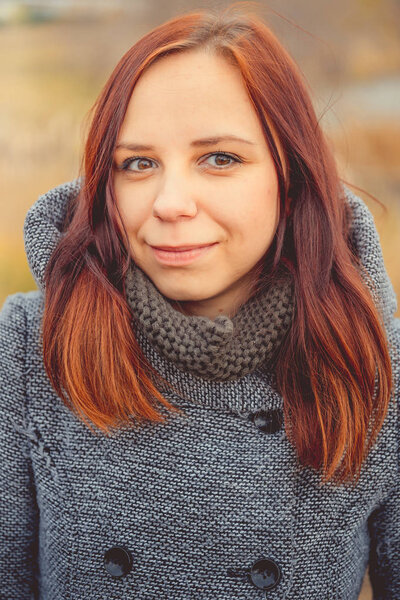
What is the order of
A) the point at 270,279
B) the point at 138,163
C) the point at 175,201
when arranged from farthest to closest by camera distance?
the point at 270,279
the point at 138,163
the point at 175,201

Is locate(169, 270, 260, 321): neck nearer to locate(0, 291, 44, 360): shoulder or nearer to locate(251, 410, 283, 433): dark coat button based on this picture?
locate(251, 410, 283, 433): dark coat button

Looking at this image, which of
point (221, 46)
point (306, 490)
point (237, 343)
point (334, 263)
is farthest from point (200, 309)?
point (221, 46)

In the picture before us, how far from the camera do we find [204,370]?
1286 millimetres

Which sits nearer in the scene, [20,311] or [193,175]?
[193,175]

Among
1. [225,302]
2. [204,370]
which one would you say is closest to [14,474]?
[204,370]

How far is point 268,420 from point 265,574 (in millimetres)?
355

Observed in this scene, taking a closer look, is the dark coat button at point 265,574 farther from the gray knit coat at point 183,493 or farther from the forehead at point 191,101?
the forehead at point 191,101

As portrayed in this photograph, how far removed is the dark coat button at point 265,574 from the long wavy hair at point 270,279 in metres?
0.24

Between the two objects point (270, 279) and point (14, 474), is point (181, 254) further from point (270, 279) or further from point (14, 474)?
point (14, 474)

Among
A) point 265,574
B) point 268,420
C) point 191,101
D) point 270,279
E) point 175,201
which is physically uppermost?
point 191,101

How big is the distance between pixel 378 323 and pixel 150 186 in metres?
0.63

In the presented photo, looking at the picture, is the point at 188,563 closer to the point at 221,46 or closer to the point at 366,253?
the point at 366,253

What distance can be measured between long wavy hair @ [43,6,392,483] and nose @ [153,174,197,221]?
0.55ft

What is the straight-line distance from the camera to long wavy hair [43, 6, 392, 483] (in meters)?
1.32
